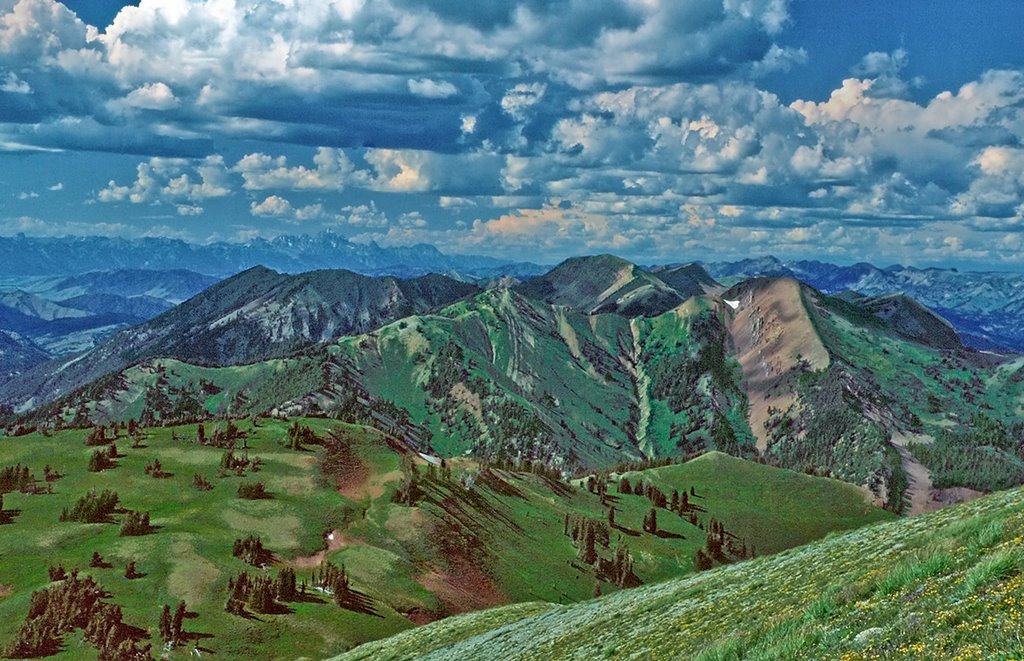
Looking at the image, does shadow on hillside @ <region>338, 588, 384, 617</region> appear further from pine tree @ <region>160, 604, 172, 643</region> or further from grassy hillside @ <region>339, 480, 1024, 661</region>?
grassy hillside @ <region>339, 480, 1024, 661</region>

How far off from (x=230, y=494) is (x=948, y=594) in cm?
16657

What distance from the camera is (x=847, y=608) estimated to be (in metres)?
25.4

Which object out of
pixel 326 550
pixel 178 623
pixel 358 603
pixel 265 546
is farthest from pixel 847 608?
pixel 326 550

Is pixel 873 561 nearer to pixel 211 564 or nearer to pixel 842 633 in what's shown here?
pixel 842 633

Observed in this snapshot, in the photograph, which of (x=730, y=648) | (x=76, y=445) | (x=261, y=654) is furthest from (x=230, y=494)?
(x=730, y=648)

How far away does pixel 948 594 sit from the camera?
73.3ft

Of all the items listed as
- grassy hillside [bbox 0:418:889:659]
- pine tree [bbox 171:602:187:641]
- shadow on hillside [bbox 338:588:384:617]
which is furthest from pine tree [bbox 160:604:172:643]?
shadow on hillside [bbox 338:588:384:617]

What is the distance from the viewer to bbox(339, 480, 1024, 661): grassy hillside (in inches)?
776

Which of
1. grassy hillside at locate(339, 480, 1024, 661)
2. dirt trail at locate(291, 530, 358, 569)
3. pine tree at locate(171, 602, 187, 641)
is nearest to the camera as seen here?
grassy hillside at locate(339, 480, 1024, 661)

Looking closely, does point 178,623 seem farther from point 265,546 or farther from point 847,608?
point 847,608

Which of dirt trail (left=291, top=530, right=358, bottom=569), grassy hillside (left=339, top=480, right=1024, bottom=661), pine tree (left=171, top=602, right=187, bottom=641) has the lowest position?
dirt trail (left=291, top=530, right=358, bottom=569)

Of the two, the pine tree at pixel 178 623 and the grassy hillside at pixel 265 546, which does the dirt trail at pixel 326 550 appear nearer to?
the grassy hillside at pixel 265 546

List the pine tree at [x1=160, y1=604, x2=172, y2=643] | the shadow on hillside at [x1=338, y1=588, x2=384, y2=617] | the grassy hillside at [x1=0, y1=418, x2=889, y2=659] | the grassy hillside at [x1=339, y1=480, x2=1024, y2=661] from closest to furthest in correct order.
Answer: the grassy hillside at [x1=339, y1=480, x2=1024, y2=661]
the pine tree at [x1=160, y1=604, x2=172, y2=643]
the grassy hillside at [x1=0, y1=418, x2=889, y2=659]
the shadow on hillside at [x1=338, y1=588, x2=384, y2=617]

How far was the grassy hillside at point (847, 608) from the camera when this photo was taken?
Answer: 1970 cm
